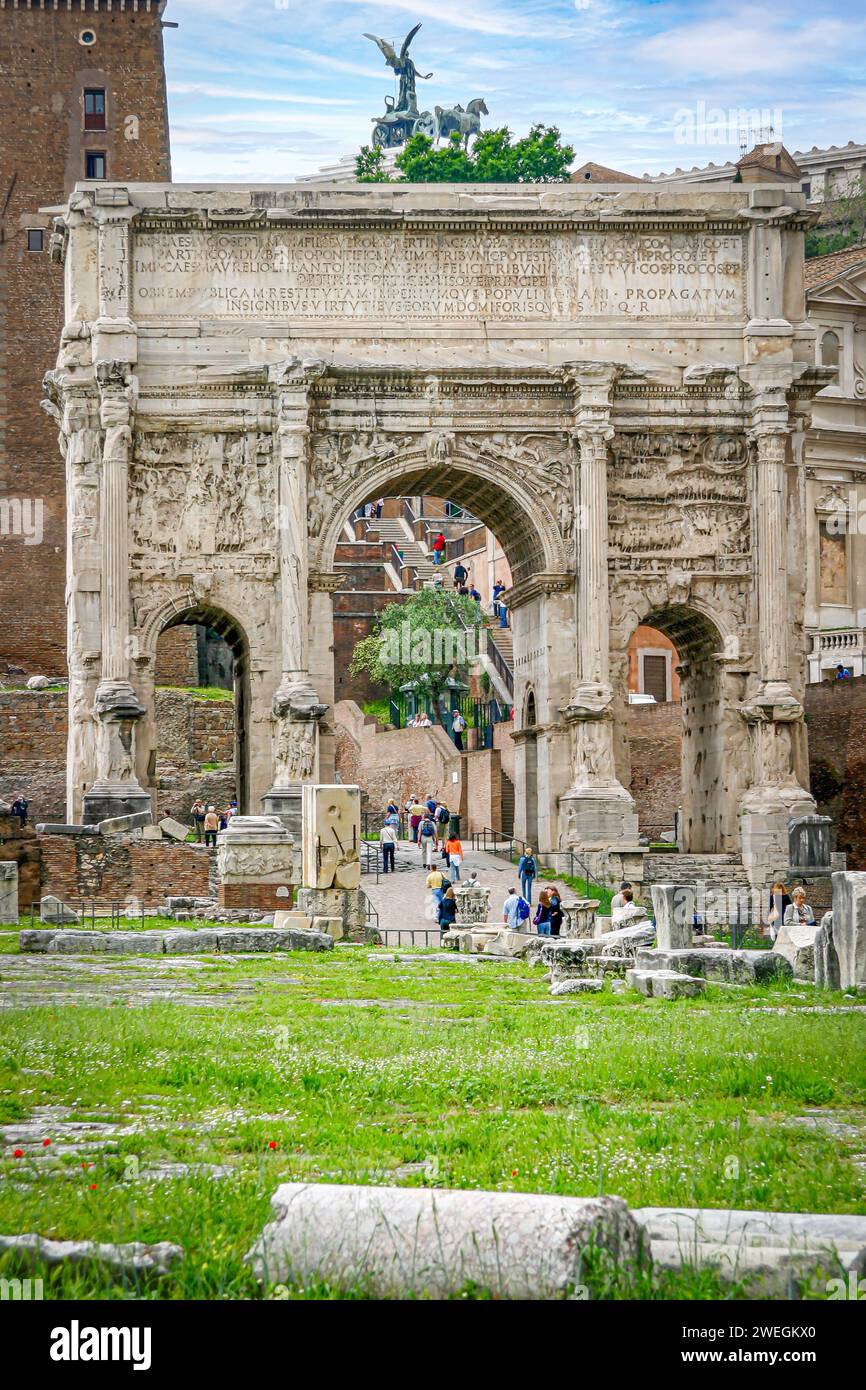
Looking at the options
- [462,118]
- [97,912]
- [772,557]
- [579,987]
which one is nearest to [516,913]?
[97,912]

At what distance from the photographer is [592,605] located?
32.3 m

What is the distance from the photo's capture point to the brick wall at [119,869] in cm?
2753

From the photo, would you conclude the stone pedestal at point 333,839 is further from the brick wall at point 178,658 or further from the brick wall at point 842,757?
the brick wall at point 178,658

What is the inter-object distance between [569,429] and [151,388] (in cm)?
675

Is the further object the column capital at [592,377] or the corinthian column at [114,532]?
the column capital at [592,377]

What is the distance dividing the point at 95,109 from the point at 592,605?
109 ft

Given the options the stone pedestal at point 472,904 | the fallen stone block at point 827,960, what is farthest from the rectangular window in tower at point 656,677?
the fallen stone block at point 827,960

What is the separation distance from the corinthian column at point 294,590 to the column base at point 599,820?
4.05 metres

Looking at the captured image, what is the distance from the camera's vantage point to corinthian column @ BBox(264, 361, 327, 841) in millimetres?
31141

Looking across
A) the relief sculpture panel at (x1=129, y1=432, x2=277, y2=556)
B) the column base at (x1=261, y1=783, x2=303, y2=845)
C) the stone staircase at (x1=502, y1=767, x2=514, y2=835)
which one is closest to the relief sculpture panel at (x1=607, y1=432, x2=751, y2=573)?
the relief sculpture panel at (x1=129, y1=432, x2=277, y2=556)

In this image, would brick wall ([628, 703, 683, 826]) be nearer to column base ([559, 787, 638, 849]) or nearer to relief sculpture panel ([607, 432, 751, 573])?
relief sculpture panel ([607, 432, 751, 573])

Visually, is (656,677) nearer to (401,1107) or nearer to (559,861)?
(559,861)

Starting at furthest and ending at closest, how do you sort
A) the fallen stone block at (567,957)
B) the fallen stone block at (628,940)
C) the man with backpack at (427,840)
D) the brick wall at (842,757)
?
the brick wall at (842,757), the man with backpack at (427,840), the fallen stone block at (628,940), the fallen stone block at (567,957)

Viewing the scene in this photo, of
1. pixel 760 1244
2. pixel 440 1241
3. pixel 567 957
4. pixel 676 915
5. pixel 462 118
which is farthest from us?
pixel 462 118
